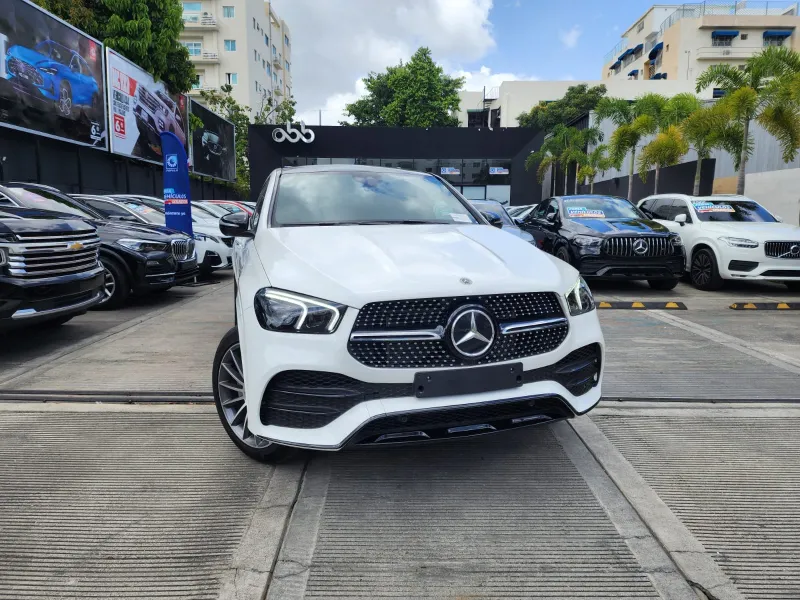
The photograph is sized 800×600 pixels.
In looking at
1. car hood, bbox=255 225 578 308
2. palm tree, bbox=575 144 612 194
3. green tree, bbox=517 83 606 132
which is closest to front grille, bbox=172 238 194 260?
car hood, bbox=255 225 578 308

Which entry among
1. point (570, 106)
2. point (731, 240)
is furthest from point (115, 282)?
point (570, 106)

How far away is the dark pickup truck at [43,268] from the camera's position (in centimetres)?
483

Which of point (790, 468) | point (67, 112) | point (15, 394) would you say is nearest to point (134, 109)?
point (67, 112)

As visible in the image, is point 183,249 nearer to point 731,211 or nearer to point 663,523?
point 663,523

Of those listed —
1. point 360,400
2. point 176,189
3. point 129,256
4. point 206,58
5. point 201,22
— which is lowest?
point 360,400

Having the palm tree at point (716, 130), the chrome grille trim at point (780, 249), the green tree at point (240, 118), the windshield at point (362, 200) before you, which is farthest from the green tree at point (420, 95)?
the windshield at point (362, 200)

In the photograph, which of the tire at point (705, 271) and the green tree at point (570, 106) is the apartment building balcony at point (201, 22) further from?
the tire at point (705, 271)

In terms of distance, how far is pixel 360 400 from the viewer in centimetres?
249

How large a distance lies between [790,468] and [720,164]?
20560mm

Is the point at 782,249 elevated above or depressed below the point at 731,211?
below

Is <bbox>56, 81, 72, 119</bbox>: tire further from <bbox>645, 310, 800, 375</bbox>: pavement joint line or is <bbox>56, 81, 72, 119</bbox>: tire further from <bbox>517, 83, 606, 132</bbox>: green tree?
<bbox>517, 83, 606, 132</bbox>: green tree

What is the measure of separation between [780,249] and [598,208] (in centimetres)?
275

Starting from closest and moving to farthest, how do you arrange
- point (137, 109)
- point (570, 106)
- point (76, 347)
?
point (76, 347), point (137, 109), point (570, 106)

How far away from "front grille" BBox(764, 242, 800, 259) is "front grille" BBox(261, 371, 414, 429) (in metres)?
8.34
